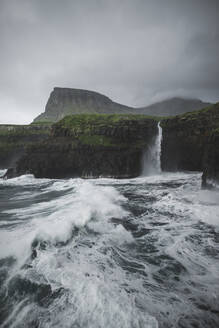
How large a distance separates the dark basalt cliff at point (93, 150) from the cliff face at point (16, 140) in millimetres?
26901

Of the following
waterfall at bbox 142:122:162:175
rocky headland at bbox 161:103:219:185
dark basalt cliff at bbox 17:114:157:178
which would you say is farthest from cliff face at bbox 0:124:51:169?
rocky headland at bbox 161:103:219:185

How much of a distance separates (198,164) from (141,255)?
22.6 m

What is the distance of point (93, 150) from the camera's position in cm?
2584

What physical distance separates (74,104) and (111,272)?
17176 centimetres

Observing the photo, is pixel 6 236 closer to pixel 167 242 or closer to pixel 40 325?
pixel 40 325

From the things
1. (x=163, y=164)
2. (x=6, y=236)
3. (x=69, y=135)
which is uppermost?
(x=69, y=135)

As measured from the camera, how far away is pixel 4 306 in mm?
3428

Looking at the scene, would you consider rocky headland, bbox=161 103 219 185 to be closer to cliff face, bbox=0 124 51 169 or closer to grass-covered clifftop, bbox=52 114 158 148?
grass-covered clifftop, bbox=52 114 158 148

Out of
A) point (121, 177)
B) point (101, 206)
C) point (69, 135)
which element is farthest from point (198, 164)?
point (69, 135)

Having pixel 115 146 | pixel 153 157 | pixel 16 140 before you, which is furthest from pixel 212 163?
pixel 16 140

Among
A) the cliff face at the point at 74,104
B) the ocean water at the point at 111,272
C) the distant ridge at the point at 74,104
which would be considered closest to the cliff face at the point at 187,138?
the ocean water at the point at 111,272

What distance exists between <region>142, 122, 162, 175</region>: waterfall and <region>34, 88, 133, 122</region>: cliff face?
133 meters

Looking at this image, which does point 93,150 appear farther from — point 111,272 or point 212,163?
point 111,272

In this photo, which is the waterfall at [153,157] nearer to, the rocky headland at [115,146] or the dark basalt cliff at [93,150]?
the rocky headland at [115,146]
